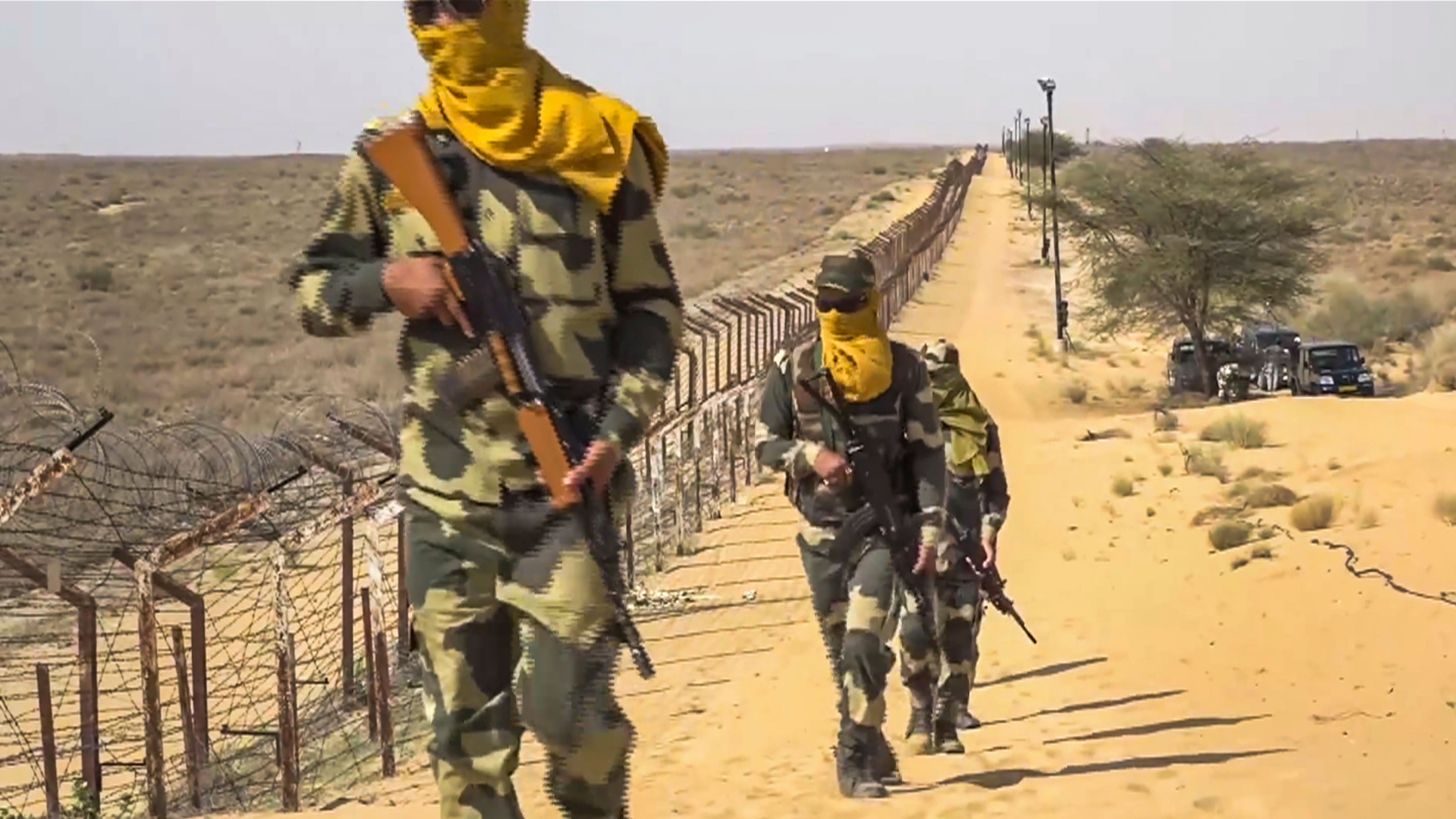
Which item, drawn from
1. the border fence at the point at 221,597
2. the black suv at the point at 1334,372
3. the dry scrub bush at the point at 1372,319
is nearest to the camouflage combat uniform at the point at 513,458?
the border fence at the point at 221,597

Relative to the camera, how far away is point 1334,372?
27.1 m

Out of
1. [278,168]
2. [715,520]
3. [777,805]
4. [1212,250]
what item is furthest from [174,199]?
[777,805]

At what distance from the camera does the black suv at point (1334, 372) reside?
2698cm

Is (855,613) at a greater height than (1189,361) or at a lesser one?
greater

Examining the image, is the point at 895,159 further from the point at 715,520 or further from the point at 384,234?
the point at 384,234

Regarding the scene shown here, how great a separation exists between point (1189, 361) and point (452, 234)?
28.6 meters

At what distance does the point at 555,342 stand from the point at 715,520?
13320 mm

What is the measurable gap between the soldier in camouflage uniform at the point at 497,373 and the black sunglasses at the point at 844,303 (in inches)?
96.9

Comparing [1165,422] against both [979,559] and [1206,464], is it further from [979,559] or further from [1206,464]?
[979,559]

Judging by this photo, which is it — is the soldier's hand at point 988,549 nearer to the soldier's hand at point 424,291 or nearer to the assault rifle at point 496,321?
the assault rifle at point 496,321

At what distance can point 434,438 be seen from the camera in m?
3.45

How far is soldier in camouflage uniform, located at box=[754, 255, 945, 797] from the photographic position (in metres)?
5.95

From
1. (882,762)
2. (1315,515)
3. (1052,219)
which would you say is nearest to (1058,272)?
(1052,219)

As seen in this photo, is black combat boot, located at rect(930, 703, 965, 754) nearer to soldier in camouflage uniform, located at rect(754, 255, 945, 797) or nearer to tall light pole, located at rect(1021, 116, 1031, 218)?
soldier in camouflage uniform, located at rect(754, 255, 945, 797)
